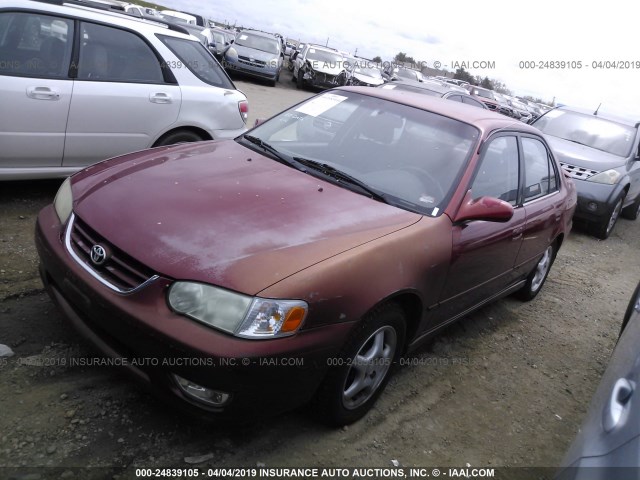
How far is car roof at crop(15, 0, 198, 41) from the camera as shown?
4.41 m

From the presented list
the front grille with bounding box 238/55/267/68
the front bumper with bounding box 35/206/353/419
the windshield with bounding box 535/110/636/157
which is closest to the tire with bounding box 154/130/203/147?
→ the front bumper with bounding box 35/206/353/419

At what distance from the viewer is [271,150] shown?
3590mm

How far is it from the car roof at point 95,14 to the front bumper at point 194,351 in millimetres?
2943

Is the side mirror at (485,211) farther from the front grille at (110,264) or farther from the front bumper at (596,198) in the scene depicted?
the front bumper at (596,198)

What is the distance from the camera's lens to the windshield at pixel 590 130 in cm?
850

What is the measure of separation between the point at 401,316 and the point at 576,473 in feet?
3.95

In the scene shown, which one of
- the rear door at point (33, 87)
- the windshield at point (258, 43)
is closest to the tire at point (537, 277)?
the rear door at point (33, 87)

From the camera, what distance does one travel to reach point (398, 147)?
344 cm

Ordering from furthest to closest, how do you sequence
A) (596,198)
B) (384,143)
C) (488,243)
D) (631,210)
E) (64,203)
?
1. (631,210)
2. (596,198)
3. (384,143)
4. (488,243)
5. (64,203)

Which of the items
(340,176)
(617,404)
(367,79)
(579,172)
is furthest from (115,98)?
(367,79)

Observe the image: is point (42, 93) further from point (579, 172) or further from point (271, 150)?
point (579, 172)

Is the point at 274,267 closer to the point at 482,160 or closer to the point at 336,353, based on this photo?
the point at 336,353

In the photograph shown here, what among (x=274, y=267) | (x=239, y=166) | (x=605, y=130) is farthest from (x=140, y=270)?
(x=605, y=130)

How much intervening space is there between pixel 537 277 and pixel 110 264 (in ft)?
12.9
